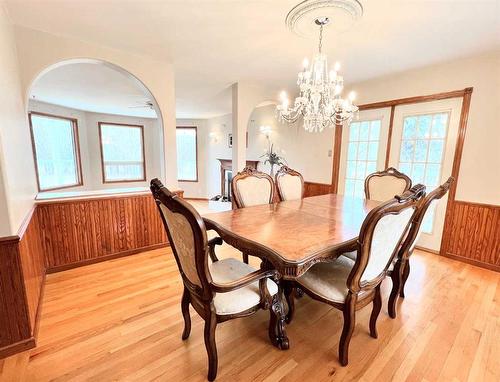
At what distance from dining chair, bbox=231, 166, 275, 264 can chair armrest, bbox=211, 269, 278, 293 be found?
1.01m

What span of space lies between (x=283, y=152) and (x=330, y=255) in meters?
3.73

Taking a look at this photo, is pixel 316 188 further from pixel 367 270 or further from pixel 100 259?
pixel 100 259

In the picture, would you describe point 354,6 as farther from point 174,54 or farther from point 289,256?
point 174,54

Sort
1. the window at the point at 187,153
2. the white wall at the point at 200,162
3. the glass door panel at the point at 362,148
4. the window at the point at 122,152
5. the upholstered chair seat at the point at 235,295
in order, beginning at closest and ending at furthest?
Result: 1. the upholstered chair seat at the point at 235,295
2. the glass door panel at the point at 362,148
3. the window at the point at 122,152
4. the white wall at the point at 200,162
5. the window at the point at 187,153

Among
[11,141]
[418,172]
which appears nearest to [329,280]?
[11,141]

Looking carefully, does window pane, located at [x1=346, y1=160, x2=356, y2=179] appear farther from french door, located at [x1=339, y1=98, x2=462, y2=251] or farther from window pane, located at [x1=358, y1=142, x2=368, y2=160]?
french door, located at [x1=339, y1=98, x2=462, y2=251]

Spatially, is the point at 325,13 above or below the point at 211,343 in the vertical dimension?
above

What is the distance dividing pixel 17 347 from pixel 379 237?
2.31m

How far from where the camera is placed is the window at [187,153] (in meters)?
7.19

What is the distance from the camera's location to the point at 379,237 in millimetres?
1235

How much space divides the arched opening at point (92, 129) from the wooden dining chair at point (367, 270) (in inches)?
97.1

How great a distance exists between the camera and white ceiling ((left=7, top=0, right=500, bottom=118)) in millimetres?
1780

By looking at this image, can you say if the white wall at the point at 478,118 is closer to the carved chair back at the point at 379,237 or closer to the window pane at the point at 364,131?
the window pane at the point at 364,131

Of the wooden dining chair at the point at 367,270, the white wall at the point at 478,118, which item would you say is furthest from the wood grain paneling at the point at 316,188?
the wooden dining chair at the point at 367,270
